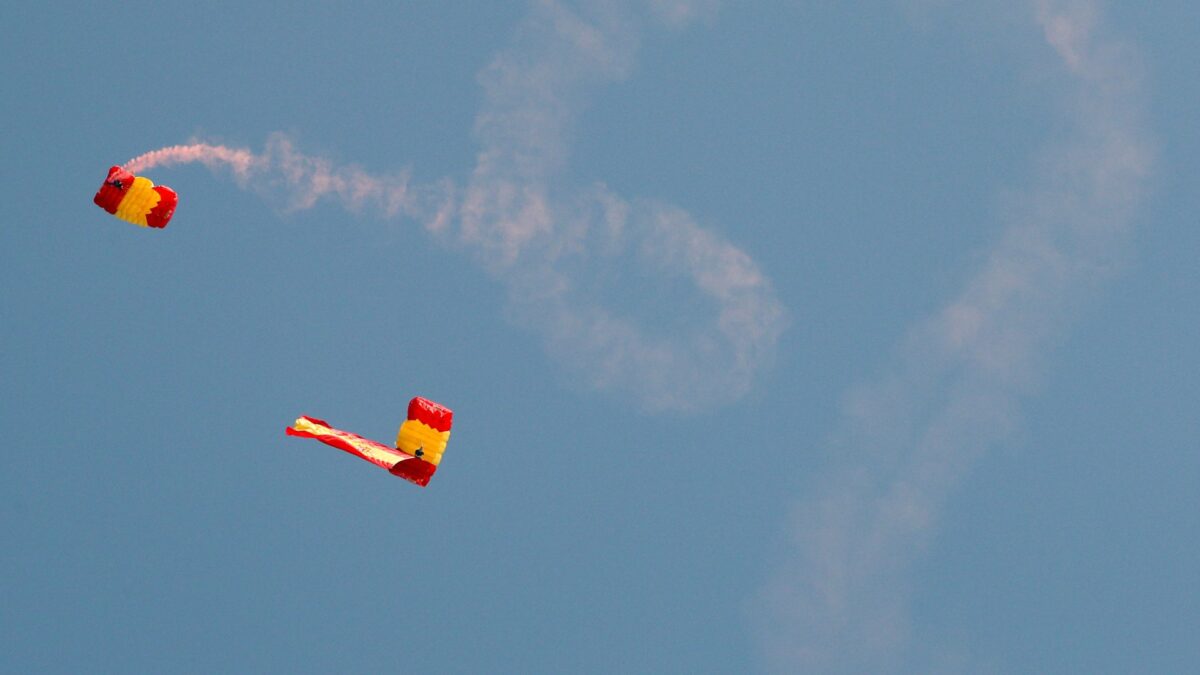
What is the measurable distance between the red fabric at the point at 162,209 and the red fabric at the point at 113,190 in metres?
1.73

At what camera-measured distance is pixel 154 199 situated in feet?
281

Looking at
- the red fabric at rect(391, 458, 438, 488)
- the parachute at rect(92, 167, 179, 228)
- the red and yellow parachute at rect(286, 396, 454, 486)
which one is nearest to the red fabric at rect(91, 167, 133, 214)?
the parachute at rect(92, 167, 179, 228)

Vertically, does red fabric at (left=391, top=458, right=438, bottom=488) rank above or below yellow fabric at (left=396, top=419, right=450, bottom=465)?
below

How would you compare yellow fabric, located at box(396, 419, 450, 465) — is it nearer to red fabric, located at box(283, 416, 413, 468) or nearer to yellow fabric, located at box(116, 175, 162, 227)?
red fabric, located at box(283, 416, 413, 468)

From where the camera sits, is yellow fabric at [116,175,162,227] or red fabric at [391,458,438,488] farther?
yellow fabric at [116,175,162,227]

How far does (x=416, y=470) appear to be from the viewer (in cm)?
7969

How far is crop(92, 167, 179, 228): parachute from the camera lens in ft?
279

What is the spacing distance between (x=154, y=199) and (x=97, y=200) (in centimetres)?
319

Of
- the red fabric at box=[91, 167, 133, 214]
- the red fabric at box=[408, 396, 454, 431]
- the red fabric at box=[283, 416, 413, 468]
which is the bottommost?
the red fabric at box=[283, 416, 413, 468]

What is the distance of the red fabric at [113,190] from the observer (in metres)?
84.8

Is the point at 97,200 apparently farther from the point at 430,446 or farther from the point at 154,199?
the point at 430,446

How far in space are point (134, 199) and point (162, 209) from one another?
1.66 metres

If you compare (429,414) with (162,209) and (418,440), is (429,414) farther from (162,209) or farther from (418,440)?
(162,209)

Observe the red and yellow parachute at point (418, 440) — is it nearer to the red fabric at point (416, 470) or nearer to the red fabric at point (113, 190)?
the red fabric at point (416, 470)
